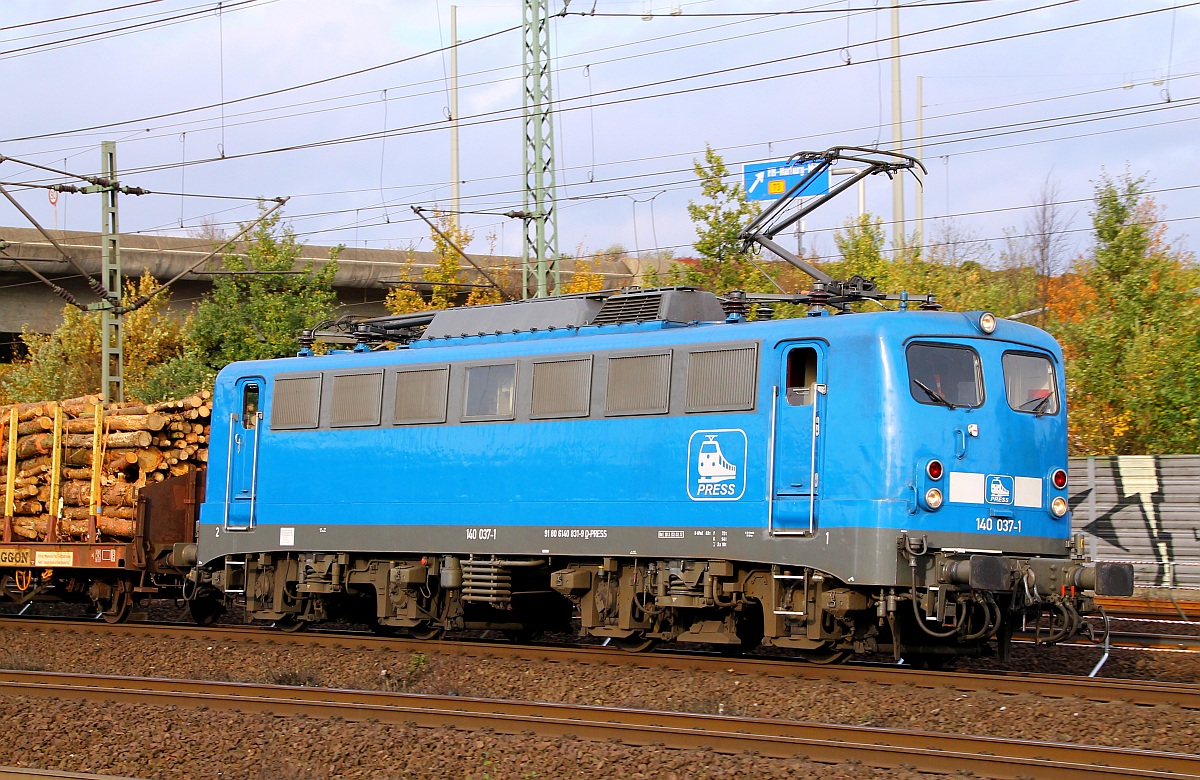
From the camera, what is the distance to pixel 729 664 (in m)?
13.6

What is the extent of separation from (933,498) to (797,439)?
142 centimetres

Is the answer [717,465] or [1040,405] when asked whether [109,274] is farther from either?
[1040,405]

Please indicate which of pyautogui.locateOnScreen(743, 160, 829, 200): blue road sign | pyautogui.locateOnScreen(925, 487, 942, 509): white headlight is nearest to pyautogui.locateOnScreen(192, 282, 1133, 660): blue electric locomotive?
pyautogui.locateOnScreen(925, 487, 942, 509): white headlight

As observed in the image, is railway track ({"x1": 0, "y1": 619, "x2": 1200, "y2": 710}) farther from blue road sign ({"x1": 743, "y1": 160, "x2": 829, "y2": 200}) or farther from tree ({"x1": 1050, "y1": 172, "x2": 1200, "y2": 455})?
blue road sign ({"x1": 743, "y1": 160, "x2": 829, "y2": 200})

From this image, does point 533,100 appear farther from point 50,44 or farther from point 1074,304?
point 1074,304

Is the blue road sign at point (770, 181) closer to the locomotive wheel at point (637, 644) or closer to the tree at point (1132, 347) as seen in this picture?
the tree at point (1132, 347)

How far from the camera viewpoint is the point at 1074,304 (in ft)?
122

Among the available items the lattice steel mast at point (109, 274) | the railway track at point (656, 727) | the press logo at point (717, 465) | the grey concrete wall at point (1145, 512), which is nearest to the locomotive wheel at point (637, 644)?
the press logo at point (717, 465)

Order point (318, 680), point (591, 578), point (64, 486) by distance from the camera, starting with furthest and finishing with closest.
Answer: point (64, 486) < point (591, 578) < point (318, 680)

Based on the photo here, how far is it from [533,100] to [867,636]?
1651 centimetres

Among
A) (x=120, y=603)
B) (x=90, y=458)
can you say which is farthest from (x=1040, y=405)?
(x=90, y=458)

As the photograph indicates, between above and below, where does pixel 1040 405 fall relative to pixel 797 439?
above

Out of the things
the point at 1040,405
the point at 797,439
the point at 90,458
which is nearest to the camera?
the point at 797,439

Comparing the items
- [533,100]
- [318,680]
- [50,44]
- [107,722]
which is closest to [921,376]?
[318,680]
